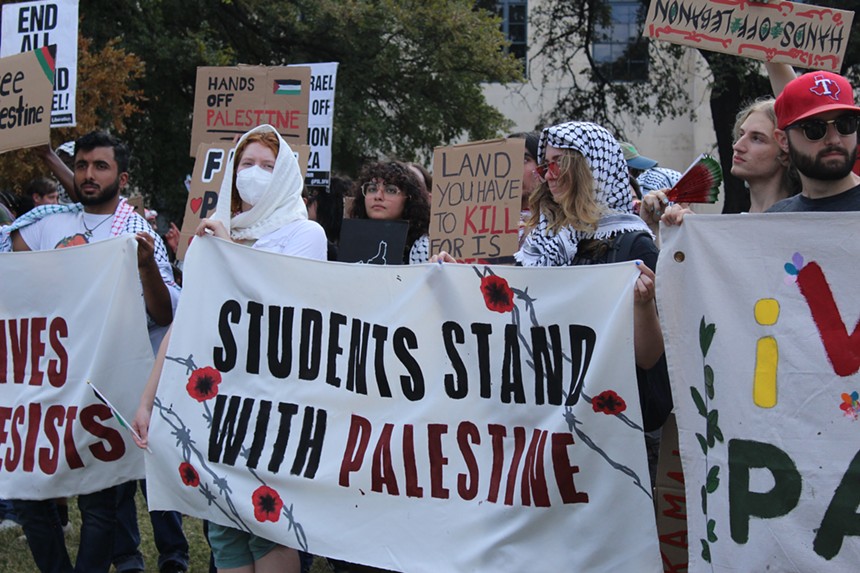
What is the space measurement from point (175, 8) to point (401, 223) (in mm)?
12566

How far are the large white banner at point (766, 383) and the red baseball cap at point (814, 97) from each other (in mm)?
387

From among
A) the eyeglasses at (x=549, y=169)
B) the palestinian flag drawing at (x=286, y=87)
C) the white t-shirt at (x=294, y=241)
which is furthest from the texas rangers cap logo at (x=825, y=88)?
the palestinian flag drawing at (x=286, y=87)

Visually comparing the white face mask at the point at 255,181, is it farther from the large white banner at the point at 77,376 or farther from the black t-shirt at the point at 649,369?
the black t-shirt at the point at 649,369

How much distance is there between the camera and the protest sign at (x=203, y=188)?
5.46m

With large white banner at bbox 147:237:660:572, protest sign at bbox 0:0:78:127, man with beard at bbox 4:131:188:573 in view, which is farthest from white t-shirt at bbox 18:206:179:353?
protest sign at bbox 0:0:78:127

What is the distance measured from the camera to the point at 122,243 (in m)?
4.75

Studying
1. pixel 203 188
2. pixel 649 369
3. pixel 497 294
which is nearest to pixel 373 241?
pixel 203 188

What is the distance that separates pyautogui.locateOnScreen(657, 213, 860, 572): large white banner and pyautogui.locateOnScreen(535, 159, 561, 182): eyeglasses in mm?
611

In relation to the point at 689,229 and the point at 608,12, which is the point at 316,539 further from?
the point at 608,12

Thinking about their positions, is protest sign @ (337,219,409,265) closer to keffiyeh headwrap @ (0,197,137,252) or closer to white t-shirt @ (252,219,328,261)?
white t-shirt @ (252,219,328,261)

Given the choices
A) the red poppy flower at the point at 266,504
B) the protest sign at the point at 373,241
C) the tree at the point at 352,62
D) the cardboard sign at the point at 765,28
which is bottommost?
the red poppy flower at the point at 266,504

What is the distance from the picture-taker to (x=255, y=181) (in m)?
4.34

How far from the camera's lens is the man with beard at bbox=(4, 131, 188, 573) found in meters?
4.86

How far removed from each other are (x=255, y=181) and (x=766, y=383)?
6.69 ft
